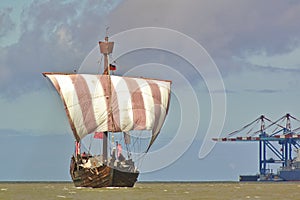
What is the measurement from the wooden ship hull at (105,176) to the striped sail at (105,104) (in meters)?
3.67

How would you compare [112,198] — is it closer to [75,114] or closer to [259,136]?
[75,114]

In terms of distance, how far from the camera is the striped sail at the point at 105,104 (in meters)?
82.6

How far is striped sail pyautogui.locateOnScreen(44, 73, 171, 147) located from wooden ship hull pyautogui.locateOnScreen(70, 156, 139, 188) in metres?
3.67

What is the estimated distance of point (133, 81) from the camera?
87562 millimetres

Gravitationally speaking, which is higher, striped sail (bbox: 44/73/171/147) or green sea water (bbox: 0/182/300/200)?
striped sail (bbox: 44/73/171/147)

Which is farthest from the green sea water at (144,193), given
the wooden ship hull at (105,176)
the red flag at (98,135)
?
the red flag at (98,135)

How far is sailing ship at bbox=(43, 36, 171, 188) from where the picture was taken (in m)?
80.7

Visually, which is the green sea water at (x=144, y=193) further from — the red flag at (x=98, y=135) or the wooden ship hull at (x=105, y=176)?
the red flag at (x=98, y=135)

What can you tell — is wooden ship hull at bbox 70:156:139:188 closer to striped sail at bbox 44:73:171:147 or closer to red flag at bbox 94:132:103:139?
red flag at bbox 94:132:103:139

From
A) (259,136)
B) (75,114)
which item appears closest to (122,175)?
(75,114)

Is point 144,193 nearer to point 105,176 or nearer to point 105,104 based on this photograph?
point 105,176

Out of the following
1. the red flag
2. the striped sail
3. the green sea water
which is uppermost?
the striped sail

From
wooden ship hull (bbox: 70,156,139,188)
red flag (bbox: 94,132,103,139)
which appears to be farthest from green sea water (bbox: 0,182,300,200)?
red flag (bbox: 94,132,103,139)

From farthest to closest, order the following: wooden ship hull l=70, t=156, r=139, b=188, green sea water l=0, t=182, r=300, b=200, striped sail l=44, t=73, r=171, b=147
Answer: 1. striped sail l=44, t=73, r=171, b=147
2. wooden ship hull l=70, t=156, r=139, b=188
3. green sea water l=0, t=182, r=300, b=200
